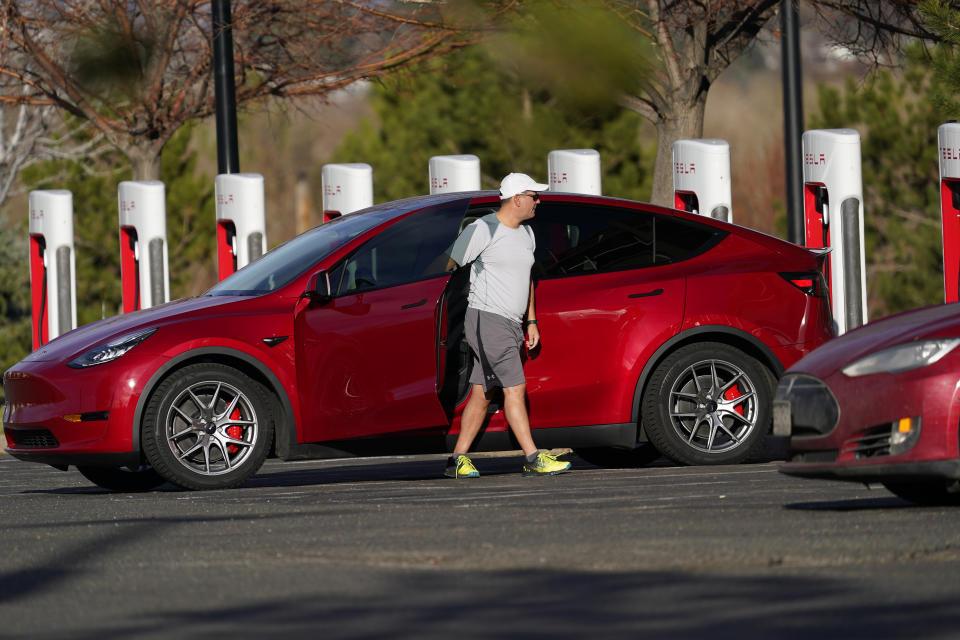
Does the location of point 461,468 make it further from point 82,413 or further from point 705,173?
point 705,173

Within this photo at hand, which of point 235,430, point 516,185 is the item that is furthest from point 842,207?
point 235,430

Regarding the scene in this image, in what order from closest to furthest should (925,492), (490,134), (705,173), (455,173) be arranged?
(925,492), (705,173), (455,173), (490,134)

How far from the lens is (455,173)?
49.9 feet

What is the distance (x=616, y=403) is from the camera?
1006 cm

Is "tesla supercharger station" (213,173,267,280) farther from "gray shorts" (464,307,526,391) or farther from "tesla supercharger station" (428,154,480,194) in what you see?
"gray shorts" (464,307,526,391)

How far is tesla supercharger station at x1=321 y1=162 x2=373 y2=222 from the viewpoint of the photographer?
1537 centimetres

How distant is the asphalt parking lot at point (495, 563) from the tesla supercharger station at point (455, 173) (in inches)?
244

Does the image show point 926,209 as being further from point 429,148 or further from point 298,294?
point 298,294

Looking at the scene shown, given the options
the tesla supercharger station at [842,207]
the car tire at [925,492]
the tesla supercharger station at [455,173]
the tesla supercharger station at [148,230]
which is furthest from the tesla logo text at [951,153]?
the tesla supercharger station at [148,230]

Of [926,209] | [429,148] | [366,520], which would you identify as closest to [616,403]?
[366,520]

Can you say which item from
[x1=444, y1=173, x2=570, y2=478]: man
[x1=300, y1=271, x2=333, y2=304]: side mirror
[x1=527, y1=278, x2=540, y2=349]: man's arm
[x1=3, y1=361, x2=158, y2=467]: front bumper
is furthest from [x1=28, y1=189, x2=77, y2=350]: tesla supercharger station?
[x1=527, y1=278, x2=540, y2=349]: man's arm

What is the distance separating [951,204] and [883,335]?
6234 mm

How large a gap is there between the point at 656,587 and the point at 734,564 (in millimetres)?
513

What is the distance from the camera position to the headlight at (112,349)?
951 cm
